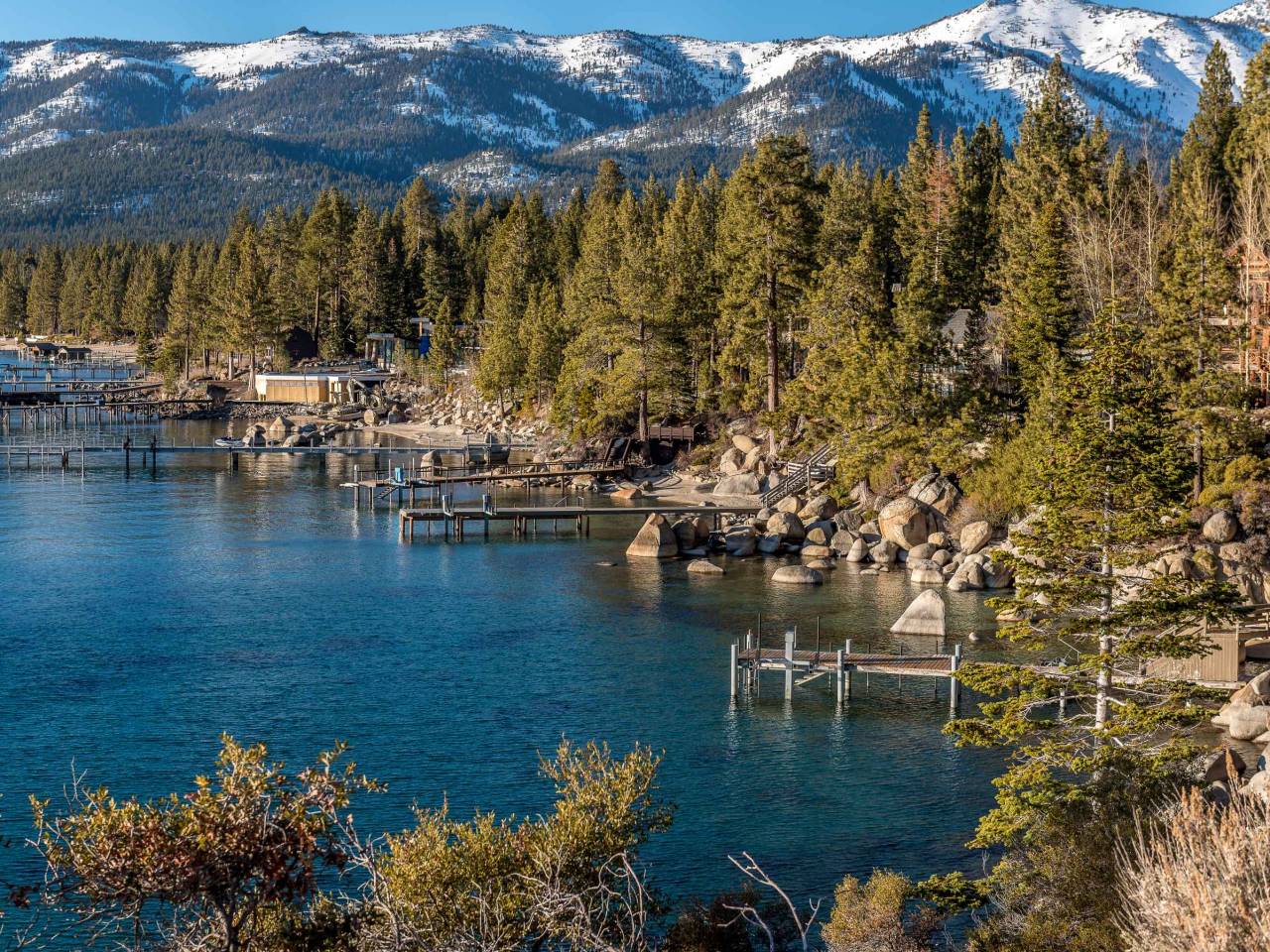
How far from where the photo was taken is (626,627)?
45.9 m

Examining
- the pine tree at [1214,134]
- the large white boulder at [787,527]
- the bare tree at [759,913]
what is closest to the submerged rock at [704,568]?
the large white boulder at [787,527]

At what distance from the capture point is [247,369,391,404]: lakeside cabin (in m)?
128

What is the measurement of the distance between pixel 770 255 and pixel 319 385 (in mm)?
63266

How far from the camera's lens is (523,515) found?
6688 cm

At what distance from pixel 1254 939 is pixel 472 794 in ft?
63.1

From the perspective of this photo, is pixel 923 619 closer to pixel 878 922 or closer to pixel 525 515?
pixel 878 922

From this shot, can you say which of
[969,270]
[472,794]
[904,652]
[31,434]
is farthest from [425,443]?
[472,794]

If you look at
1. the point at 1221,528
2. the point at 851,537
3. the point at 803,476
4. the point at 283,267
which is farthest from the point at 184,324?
the point at 1221,528

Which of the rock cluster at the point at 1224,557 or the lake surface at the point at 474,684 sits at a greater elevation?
the rock cluster at the point at 1224,557

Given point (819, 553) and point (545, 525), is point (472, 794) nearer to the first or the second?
point (819, 553)

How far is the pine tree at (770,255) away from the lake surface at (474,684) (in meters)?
17.8

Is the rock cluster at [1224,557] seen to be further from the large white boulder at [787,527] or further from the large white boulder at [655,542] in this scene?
the large white boulder at [655,542]

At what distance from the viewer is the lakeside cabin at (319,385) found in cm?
12775

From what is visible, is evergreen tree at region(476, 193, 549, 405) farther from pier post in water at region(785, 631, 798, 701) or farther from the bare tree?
the bare tree
